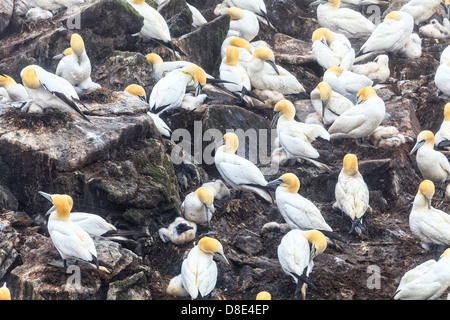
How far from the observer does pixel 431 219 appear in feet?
37.1

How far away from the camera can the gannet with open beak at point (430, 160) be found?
514 inches

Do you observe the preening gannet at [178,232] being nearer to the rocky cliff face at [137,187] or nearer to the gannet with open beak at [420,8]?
the rocky cliff face at [137,187]

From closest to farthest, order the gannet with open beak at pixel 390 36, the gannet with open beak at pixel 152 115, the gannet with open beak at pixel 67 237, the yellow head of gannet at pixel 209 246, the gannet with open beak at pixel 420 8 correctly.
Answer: the gannet with open beak at pixel 67 237, the yellow head of gannet at pixel 209 246, the gannet with open beak at pixel 152 115, the gannet with open beak at pixel 390 36, the gannet with open beak at pixel 420 8

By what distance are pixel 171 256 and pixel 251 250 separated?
1.06 m

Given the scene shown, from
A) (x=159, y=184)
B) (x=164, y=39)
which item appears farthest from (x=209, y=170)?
(x=164, y=39)

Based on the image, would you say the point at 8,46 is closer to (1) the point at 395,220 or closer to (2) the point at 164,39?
(2) the point at 164,39

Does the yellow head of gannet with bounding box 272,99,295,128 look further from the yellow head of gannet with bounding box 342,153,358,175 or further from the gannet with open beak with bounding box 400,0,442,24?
the gannet with open beak with bounding box 400,0,442,24

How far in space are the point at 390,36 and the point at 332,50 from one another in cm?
115

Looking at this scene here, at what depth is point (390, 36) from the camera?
16.7 m

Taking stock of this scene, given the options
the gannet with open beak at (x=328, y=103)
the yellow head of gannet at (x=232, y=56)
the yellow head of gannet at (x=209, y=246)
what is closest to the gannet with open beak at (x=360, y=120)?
the gannet with open beak at (x=328, y=103)

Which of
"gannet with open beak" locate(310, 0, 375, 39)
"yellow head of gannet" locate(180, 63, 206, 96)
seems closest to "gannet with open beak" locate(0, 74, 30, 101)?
"yellow head of gannet" locate(180, 63, 206, 96)

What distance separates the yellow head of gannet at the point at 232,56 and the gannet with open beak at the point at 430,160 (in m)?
3.89

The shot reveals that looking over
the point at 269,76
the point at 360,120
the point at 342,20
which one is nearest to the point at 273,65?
the point at 269,76

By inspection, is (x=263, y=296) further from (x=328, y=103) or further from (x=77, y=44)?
(x=328, y=103)
